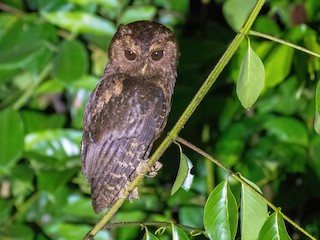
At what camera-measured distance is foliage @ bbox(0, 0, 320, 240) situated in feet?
5.86

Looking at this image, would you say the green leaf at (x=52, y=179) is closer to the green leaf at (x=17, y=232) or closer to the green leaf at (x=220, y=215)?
the green leaf at (x=17, y=232)

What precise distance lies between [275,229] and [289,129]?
96 cm

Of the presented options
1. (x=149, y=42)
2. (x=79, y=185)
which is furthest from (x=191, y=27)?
(x=149, y=42)

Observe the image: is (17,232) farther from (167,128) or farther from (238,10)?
(238,10)

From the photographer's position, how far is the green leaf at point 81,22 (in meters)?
1.82

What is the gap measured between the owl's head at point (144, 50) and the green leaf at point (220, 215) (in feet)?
1.47

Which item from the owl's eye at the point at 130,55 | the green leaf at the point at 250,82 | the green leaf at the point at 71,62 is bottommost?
the green leaf at the point at 71,62

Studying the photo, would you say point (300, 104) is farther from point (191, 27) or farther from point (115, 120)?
point (115, 120)

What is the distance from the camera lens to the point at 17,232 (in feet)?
6.33

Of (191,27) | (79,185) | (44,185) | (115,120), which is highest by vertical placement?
(115,120)

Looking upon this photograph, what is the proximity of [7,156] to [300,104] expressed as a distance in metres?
0.92

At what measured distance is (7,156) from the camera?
1.70 meters

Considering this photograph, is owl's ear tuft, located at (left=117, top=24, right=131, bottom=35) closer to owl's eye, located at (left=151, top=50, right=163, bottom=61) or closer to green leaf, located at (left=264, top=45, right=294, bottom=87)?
owl's eye, located at (left=151, top=50, right=163, bottom=61)

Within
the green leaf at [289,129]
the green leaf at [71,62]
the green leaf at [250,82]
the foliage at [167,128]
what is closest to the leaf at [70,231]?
the foliage at [167,128]
